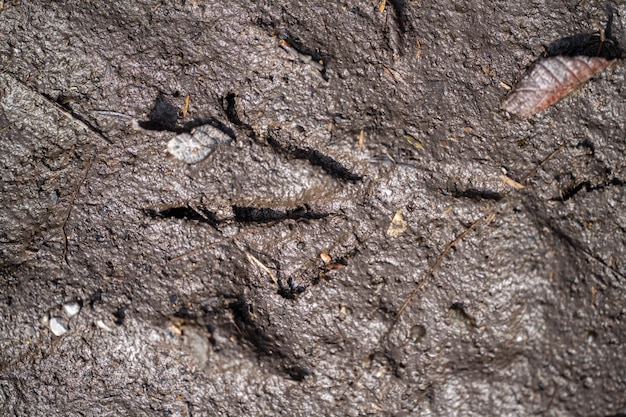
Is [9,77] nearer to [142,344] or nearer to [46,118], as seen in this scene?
[46,118]

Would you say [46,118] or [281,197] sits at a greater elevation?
[281,197]

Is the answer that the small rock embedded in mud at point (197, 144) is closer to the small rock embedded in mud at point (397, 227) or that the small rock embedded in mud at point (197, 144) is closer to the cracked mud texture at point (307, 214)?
the cracked mud texture at point (307, 214)

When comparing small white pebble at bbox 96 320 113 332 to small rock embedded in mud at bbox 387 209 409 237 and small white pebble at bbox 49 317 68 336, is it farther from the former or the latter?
small rock embedded in mud at bbox 387 209 409 237

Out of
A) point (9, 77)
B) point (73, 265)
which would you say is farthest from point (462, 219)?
point (9, 77)

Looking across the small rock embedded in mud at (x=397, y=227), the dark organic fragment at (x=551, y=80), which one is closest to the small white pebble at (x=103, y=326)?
the small rock embedded in mud at (x=397, y=227)

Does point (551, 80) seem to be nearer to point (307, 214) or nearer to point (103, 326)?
point (307, 214)

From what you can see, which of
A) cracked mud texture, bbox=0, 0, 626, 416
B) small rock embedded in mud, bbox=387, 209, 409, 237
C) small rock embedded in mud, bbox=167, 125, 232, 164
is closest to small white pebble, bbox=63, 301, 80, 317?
cracked mud texture, bbox=0, 0, 626, 416

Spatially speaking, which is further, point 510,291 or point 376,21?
point 376,21
